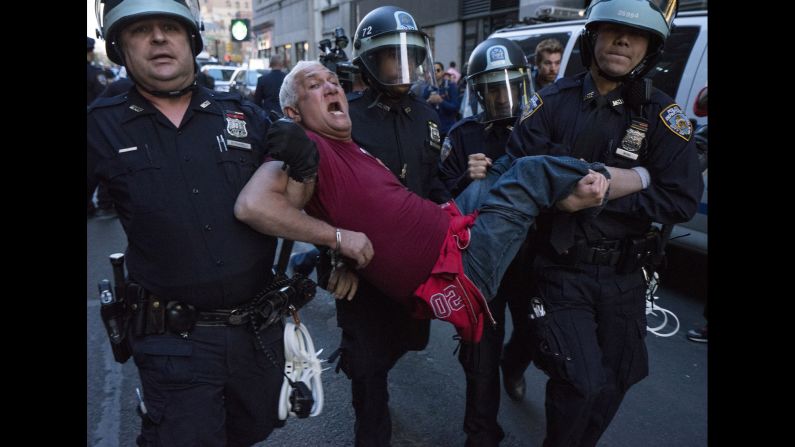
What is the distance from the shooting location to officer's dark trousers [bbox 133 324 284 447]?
6.23ft

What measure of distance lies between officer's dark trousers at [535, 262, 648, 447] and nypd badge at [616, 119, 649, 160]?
0.49 metres

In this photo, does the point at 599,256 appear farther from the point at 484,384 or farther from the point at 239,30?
the point at 239,30

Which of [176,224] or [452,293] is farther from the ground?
[176,224]

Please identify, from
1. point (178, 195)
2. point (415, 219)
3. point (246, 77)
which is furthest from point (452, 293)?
point (246, 77)

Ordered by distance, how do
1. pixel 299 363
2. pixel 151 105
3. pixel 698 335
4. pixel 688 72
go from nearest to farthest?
pixel 151 105 → pixel 299 363 → pixel 698 335 → pixel 688 72

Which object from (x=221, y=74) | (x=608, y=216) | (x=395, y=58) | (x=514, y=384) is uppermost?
(x=221, y=74)

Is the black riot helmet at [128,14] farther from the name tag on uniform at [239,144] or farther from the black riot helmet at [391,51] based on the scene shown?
the black riot helmet at [391,51]

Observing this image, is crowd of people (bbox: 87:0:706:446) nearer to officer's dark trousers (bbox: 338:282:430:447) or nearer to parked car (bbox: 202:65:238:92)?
officer's dark trousers (bbox: 338:282:430:447)

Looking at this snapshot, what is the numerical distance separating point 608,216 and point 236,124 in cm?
156

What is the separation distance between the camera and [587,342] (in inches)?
90.0
